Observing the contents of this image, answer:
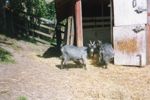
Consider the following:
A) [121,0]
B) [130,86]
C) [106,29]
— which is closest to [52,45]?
[106,29]

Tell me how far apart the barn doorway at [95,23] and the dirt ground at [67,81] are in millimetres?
2256

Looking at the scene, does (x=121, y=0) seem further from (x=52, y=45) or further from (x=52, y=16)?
(x=52, y=16)

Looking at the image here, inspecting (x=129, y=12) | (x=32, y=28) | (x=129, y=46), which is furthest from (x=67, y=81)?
(x=32, y=28)

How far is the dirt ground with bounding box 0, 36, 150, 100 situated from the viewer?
1083 cm

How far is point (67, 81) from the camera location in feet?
39.7

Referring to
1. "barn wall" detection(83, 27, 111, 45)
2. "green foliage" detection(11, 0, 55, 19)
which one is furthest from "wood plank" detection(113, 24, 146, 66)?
"green foliage" detection(11, 0, 55, 19)

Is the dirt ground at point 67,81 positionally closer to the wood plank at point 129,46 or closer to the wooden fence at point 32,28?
the wood plank at point 129,46

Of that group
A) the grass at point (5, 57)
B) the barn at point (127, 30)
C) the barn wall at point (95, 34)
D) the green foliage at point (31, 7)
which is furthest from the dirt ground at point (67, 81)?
the green foliage at point (31, 7)

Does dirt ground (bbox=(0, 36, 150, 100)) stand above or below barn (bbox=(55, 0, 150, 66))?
below

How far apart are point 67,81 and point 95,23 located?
5512mm

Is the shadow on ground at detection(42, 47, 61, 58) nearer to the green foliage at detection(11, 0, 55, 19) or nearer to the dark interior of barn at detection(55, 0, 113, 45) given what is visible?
the dark interior of barn at detection(55, 0, 113, 45)

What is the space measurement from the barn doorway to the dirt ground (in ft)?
7.40

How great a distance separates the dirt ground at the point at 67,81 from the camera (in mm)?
10828

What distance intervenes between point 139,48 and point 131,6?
1.42m
